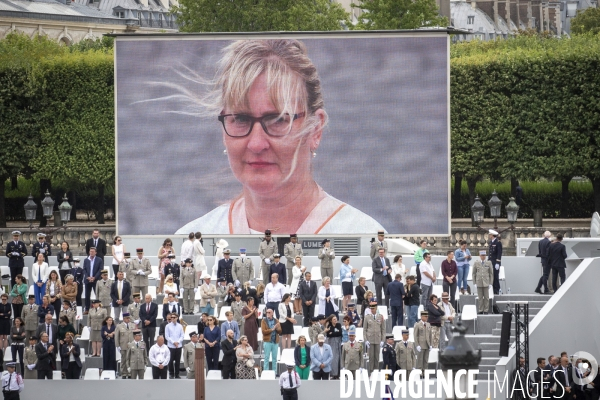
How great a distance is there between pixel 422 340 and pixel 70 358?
21.5 feet

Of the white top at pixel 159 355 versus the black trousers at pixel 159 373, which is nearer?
the white top at pixel 159 355

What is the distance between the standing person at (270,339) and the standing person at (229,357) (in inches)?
26.2

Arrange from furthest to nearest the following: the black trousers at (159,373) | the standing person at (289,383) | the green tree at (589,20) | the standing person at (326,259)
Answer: the green tree at (589,20) < the standing person at (326,259) < the black trousers at (159,373) < the standing person at (289,383)

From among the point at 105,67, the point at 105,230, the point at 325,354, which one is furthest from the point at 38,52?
the point at 325,354

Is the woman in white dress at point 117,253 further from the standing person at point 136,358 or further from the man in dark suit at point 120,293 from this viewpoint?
the standing person at point 136,358

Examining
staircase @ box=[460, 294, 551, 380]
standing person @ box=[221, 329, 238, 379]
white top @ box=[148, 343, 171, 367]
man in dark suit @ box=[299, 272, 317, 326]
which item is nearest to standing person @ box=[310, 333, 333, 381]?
standing person @ box=[221, 329, 238, 379]

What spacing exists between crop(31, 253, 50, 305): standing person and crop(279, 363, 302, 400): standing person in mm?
6991

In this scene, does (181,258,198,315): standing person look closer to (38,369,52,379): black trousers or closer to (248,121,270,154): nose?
(38,369,52,379): black trousers

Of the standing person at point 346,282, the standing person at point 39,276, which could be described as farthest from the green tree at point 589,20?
the standing person at point 39,276

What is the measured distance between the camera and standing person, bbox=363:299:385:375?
2755cm

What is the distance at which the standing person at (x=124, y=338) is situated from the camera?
90.9 ft

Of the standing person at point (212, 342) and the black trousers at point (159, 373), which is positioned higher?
the standing person at point (212, 342)

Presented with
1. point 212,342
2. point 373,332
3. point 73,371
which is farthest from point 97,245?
point 373,332

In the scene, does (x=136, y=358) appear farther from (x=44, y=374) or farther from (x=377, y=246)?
(x=377, y=246)
